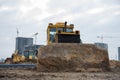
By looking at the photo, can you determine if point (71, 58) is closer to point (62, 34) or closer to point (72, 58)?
point (72, 58)

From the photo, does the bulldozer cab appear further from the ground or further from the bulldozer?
the ground

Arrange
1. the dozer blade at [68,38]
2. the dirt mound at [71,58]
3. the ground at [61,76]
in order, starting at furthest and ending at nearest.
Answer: the dozer blade at [68,38], the dirt mound at [71,58], the ground at [61,76]

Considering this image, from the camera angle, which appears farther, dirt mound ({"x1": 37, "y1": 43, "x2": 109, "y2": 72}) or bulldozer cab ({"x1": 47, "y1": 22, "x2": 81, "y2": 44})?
bulldozer cab ({"x1": 47, "y1": 22, "x2": 81, "y2": 44})

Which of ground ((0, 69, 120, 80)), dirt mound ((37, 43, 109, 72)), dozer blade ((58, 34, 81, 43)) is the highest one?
dozer blade ((58, 34, 81, 43))

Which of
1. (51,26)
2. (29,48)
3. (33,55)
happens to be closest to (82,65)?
(51,26)

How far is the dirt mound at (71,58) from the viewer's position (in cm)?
1550

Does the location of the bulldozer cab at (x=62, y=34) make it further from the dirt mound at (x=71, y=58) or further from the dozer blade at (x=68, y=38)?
the dirt mound at (x=71, y=58)

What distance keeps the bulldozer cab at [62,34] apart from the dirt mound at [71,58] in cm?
267

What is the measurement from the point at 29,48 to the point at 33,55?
3274mm

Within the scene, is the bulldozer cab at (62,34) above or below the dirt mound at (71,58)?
above

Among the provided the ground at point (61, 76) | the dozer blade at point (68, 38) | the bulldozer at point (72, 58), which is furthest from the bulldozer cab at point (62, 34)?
the ground at point (61, 76)

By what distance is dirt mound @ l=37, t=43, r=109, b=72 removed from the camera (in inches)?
610

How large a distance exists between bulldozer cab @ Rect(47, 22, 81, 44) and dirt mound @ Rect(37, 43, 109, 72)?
105 inches

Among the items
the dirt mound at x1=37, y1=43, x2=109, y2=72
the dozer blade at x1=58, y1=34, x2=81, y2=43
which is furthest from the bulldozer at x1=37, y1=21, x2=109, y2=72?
the dozer blade at x1=58, y1=34, x2=81, y2=43
